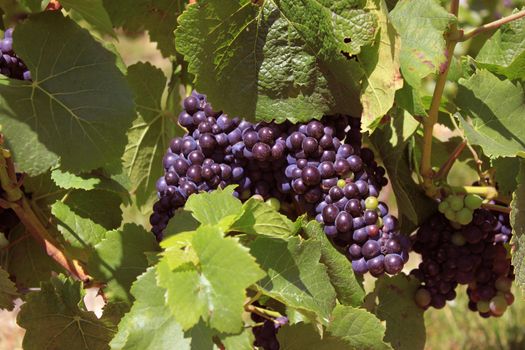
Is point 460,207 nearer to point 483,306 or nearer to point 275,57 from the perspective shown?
point 483,306

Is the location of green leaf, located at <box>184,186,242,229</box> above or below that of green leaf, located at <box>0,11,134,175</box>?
below

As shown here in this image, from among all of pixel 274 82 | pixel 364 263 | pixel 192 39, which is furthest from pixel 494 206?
pixel 192 39

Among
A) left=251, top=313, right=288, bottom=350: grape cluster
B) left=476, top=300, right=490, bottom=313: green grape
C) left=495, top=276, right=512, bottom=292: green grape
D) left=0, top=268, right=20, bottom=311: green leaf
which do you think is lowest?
left=476, top=300, right=490, bottom=313: green grape

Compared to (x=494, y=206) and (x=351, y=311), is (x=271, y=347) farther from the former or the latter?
(x=494, y=206)

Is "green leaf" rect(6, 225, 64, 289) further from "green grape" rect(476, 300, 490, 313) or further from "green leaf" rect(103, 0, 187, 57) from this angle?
"green grape" rect(476, 300, 490, 313)

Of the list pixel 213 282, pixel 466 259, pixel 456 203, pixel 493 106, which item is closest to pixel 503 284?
pixel 466 259

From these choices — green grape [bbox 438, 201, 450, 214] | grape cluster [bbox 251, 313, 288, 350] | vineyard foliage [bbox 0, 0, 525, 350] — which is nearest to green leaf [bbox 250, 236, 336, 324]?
vineyard foliage [bbox 0, 0, 525, 350]

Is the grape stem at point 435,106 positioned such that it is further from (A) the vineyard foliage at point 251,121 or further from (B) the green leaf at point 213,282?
(B) the green leaf at point 213,282
